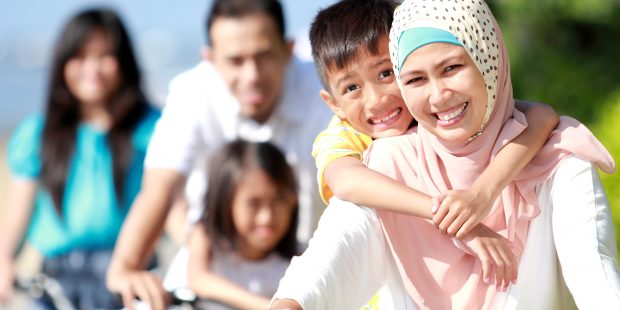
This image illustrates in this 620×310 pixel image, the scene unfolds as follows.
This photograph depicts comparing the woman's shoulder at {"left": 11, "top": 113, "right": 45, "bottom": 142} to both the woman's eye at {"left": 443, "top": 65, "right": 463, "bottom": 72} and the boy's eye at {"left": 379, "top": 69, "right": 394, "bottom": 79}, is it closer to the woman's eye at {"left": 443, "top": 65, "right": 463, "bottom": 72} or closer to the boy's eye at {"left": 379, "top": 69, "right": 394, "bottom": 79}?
the boy's eye at {"left": 379, "top": 69, "right": 394, "bottom": 79}

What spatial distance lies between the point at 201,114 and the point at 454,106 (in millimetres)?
1902

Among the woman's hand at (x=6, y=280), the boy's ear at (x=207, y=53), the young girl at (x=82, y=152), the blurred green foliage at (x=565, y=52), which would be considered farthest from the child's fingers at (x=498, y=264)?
the blurred green foliage at (x=565, y=52)

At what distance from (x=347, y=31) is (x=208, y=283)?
5.57 ft

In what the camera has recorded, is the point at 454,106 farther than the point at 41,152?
No

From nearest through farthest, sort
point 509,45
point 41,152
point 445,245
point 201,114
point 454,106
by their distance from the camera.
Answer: point 454,106, point 445,245, point 201,114, point 41,152, point 509,45

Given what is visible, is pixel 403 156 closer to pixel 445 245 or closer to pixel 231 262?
pixel 445 245

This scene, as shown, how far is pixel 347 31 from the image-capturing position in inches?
107

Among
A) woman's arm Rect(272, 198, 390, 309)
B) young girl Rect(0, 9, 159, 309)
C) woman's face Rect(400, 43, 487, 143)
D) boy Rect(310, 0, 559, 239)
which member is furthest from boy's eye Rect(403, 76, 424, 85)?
young girl Rect(0, 9, 159, 309)

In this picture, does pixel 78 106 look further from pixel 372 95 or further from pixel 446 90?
pixel 446 90

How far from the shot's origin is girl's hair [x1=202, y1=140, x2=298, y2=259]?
431 cm

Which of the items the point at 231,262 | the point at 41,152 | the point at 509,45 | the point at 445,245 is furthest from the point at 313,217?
the point at 509,45

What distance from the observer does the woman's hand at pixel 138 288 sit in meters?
3.73

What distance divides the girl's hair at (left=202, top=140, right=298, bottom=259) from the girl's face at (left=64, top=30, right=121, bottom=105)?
1.04 meters

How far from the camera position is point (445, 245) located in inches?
104
